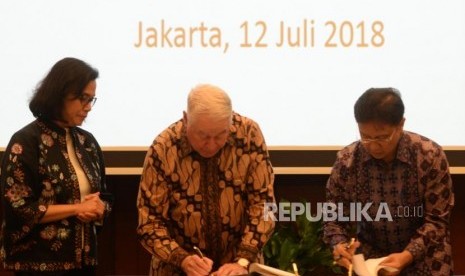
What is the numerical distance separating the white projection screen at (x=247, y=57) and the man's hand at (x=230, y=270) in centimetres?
Result: 154

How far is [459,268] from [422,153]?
1.93 metres

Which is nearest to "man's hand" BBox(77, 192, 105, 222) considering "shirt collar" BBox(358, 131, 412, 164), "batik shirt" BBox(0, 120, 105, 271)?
"batik shirt" BBox(0, 120, 105, 271)

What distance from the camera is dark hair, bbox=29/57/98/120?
2906mm

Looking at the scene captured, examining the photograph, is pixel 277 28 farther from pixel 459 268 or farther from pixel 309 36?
pixel 459 268

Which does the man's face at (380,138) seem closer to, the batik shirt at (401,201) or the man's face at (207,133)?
the batik shirt at (401,201)

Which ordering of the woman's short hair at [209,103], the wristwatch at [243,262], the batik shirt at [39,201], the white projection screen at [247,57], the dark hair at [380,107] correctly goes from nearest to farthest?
the woman's short hair at [209,103] → the wristwatch at [243,262] → the dark hair at [380,107] → the batik shirt at [39,201] → the white projection screen at [247,57]

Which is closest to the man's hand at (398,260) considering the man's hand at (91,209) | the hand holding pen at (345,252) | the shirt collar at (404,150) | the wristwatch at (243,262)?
the hand holding pen at (345,252)

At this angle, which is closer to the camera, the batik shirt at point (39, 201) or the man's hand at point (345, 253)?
the man's hand at point (345, 253)

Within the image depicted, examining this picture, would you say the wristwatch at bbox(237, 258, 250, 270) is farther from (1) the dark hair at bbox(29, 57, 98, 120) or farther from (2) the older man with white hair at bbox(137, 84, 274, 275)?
(1) the dark hair at bbox(29, 57, 98, 120)

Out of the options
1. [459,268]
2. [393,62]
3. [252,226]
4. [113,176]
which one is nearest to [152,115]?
[113,176]

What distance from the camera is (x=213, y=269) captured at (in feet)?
8.80

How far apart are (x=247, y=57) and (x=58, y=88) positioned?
1.32m

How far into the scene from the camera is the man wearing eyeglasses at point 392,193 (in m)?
2.72

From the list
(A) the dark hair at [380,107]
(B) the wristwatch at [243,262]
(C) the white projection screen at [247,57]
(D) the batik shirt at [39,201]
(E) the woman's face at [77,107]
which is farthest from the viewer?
(C) the white projection screen at [247,57]
